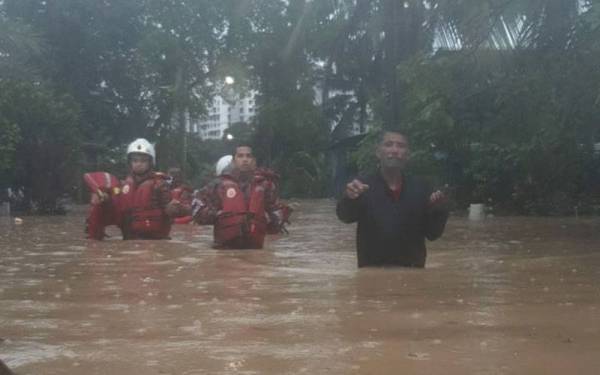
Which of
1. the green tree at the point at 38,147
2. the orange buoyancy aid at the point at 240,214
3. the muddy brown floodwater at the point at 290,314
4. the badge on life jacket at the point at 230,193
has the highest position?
the green tree at the point at 38,147

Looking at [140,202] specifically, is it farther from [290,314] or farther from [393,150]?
[290,314]

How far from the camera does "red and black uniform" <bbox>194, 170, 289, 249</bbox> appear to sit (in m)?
10.1

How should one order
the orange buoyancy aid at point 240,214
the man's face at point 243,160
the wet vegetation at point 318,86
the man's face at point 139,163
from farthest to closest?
the wet vegetation at point 318,86, the man's face at point 139,163, the man's face at point 243,160, the orange buoyancy aid at point 240,214

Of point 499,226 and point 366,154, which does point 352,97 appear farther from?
point 499,226

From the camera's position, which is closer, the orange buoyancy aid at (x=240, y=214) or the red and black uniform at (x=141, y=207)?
the orange buoyancy aid at (x=240, y=214)

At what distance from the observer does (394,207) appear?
7266mm

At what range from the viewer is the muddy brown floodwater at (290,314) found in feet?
13.2

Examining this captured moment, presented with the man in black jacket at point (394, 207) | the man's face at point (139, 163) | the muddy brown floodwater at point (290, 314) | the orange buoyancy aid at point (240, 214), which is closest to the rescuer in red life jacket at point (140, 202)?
the man's face at point (139, 163)

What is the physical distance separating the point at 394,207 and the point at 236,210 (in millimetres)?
3122

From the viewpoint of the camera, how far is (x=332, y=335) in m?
4.61

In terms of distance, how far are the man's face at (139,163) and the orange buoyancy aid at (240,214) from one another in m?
1.39

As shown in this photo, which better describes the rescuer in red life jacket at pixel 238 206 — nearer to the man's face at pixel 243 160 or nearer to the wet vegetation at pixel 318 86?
the man's face at pixel 243 160

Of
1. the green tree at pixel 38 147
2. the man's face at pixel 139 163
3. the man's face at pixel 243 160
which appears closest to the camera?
the man's face at pixel 243 160

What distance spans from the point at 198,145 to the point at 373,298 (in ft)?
200
